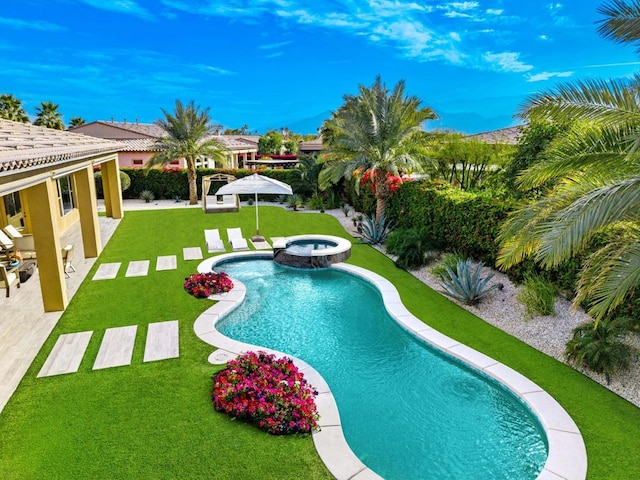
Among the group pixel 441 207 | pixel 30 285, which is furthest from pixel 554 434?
pixel 30 285

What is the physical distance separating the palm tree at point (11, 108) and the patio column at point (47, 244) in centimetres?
3333

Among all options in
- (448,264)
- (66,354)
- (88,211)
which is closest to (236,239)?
(88,211)

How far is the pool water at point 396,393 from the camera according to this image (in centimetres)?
589

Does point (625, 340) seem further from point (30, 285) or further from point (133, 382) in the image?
point (30, 285)

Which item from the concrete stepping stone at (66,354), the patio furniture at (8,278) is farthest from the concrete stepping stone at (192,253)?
the concrete stepping stone at (66,354)

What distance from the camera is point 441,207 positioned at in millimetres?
14906

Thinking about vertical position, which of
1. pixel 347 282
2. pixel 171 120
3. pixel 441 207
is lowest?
pixel 347 282

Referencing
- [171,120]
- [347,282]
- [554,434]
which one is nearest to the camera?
[554,434]

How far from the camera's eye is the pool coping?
557 centimetres

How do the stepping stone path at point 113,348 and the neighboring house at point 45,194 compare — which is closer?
the neighboring house at point 45,194

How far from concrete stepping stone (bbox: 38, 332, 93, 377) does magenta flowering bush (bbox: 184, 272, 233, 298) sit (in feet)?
10.0

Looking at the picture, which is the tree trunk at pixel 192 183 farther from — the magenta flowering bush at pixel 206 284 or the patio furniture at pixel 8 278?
the patio furniture at pixel 8 278

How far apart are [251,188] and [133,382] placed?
1190 centimetres

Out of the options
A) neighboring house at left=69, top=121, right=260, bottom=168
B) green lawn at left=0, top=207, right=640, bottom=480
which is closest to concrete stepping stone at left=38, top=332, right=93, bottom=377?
green lawn at left=0, top=207, right=640, bottom=480
